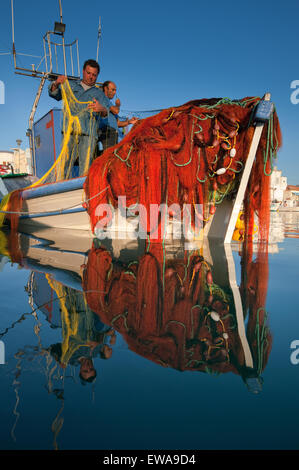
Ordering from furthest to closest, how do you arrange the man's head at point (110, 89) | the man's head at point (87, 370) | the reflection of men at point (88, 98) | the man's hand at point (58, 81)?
the man's head at point (110, 89) → the reflection of men at point (88, 98) → the man's hand at point (58, 81) → the man's head at point (87, 370)

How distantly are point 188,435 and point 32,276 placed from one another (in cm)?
199

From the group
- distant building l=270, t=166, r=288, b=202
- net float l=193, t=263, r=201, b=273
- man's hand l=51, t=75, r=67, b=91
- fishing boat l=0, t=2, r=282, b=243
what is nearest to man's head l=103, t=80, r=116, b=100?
man's hand l=51, t=75, r=67, b=91

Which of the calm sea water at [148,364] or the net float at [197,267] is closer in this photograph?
the calm sea water at [148,364]

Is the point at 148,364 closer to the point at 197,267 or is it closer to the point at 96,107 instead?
the point at 197,267

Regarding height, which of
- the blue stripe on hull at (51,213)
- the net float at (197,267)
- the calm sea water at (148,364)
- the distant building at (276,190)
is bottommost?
the calm sea water at (148,364)

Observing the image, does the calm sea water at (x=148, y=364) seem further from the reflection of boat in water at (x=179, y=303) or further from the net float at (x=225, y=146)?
the net float at (x=225, y=146)

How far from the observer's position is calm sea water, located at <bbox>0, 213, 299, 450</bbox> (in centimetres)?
76

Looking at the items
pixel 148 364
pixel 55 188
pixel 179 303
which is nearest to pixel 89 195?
pixel 55 188

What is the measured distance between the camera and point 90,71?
5.19 metres

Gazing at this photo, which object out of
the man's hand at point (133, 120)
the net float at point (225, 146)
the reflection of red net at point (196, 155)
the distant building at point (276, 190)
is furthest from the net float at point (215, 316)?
the distant building at point (276, 190)

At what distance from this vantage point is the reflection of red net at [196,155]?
3.97 m

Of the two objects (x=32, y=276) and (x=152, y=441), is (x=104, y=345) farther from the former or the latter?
(x=32, y=276)

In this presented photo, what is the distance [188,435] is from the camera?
2.47 feet

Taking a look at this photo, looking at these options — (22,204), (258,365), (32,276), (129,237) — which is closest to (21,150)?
(22,204)
